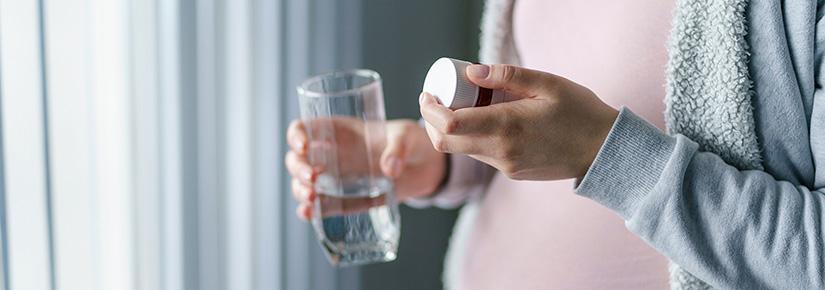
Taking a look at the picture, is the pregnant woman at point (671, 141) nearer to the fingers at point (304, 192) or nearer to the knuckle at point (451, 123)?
the knuckle at point (451, 123)

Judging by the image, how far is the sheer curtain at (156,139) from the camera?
1.01 metres

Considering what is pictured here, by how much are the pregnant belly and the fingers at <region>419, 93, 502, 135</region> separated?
0.23 m

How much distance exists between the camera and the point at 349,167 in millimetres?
922

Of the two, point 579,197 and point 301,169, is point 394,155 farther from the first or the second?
point 579,197

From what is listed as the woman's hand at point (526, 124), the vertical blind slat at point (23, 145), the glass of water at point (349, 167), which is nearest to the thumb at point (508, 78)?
the woman's hand at point (526, 124)

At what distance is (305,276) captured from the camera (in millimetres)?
1550

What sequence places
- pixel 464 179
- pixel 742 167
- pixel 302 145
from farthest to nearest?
pixel 464 179 < pixel 302 145 < pixel 742 167

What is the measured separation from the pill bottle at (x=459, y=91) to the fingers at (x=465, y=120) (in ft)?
0.06

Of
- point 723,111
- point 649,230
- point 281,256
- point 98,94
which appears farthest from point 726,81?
point 281,256

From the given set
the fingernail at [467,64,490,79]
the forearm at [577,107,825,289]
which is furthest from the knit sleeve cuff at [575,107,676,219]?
the fingernail at [467,64,490,79]

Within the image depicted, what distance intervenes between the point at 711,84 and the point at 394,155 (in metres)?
0.34

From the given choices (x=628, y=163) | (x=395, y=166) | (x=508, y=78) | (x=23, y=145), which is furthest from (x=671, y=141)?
(x=23, y=145)

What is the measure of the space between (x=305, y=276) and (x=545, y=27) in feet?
2.63

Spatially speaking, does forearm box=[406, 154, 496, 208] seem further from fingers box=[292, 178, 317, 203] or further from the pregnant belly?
fingers box=[292, 178, 317, 203]
